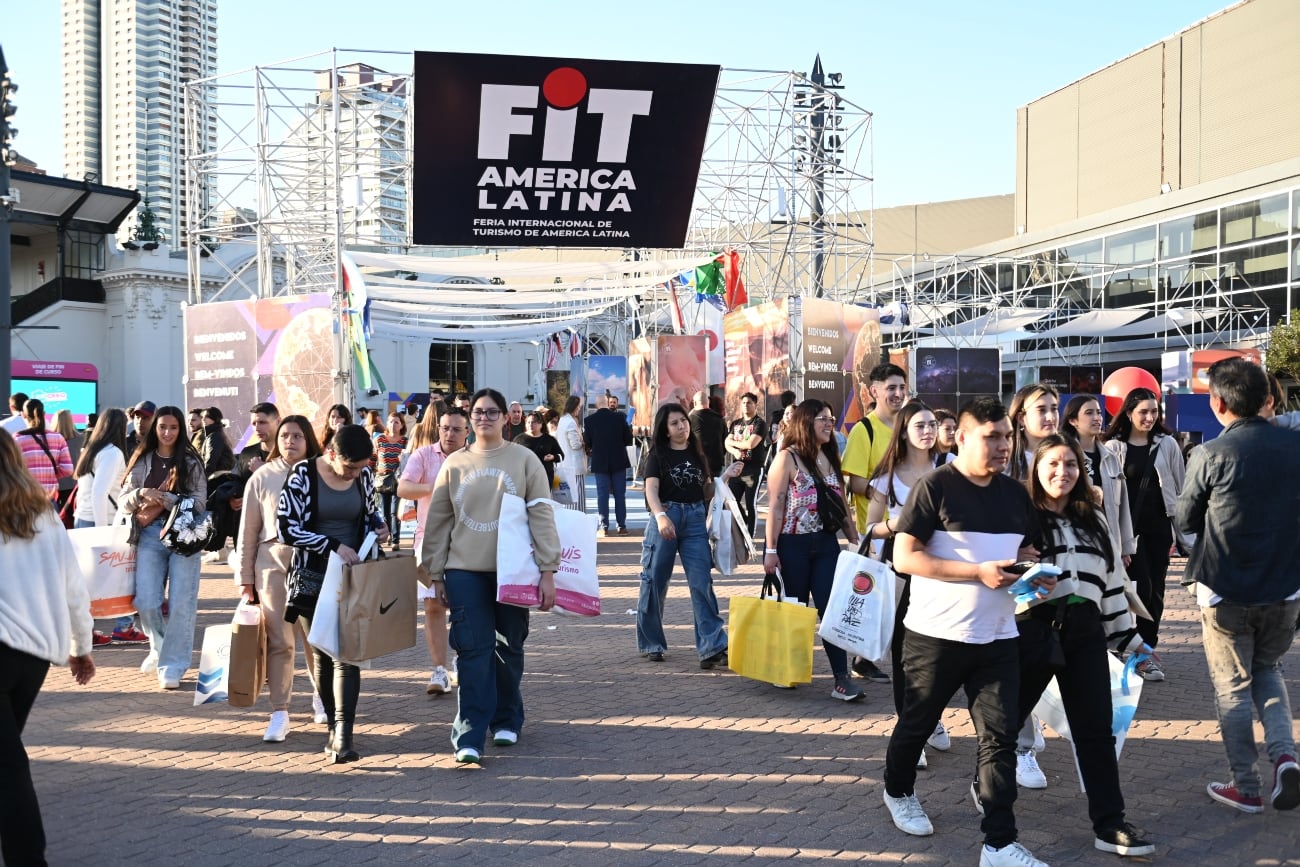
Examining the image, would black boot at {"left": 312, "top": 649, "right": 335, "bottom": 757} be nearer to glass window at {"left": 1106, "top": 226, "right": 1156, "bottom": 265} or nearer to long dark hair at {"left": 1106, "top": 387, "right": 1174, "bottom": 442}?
long dark hair at {"left": 1106, "top": 387, "right": 1174, "bottom": 442}

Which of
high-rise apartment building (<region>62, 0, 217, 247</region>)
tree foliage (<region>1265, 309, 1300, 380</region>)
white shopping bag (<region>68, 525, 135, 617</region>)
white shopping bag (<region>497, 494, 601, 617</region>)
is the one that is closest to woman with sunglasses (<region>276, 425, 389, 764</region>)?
white shopping bag (<region>497, 494, 601, 617</region>)

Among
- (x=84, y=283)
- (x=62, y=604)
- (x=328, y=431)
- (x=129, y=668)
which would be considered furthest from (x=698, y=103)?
(x=84, y=283)

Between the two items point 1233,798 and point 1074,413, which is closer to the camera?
point 1233,798

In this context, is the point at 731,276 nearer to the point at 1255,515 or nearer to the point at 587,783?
the point at 587,783

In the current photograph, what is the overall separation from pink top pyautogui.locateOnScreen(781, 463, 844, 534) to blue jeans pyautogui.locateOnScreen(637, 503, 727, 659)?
2.94ft

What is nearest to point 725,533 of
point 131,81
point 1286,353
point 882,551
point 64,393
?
point 882,551

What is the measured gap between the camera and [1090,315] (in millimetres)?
28297

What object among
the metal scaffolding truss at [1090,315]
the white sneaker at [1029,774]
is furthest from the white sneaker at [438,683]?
the metal scaffolding truss at [1090,315]

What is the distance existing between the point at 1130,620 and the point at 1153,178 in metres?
38.7

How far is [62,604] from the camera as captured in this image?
3.84 meters

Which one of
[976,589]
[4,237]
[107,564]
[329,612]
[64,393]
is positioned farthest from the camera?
[64,393]

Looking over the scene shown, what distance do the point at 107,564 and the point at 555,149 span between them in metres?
9.59

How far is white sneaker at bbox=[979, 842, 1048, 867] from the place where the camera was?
3.83 m

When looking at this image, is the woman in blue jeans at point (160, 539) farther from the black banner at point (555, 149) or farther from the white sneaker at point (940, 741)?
the black banner at point (555, 149)
